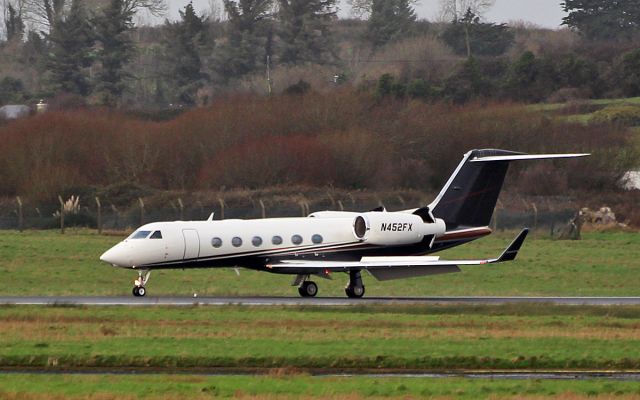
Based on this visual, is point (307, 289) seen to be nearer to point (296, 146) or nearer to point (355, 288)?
point (355, 288)

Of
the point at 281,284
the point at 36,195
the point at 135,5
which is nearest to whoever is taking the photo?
the point at 281,284

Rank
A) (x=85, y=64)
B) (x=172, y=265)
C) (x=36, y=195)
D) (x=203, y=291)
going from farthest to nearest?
(x=85, y=64) → (x=36, y=195) → (x=203, y=291) → (x=172, y=265)

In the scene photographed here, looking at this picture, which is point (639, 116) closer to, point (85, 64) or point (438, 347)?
point (85, 64)

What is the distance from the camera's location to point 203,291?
135 ft

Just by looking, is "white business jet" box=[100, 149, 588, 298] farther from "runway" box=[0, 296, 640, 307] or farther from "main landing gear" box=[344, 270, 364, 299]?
"runway" box=[0, 296, 640, 307]

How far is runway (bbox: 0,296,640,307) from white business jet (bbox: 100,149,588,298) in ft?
2.77

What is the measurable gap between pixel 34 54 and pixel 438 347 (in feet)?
359

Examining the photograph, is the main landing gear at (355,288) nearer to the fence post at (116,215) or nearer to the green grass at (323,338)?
the green grass at (323,338)

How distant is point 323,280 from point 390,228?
8.47 m

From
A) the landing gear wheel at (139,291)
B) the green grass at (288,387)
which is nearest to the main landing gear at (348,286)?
the landing gear wheel at (139,291)

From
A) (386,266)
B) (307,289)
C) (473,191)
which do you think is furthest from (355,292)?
(473,191)

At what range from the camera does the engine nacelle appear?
39.3 metres

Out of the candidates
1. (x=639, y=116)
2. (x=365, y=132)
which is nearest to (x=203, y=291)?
(x=365, y=132)

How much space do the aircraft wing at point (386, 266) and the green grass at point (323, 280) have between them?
8.76 ft
